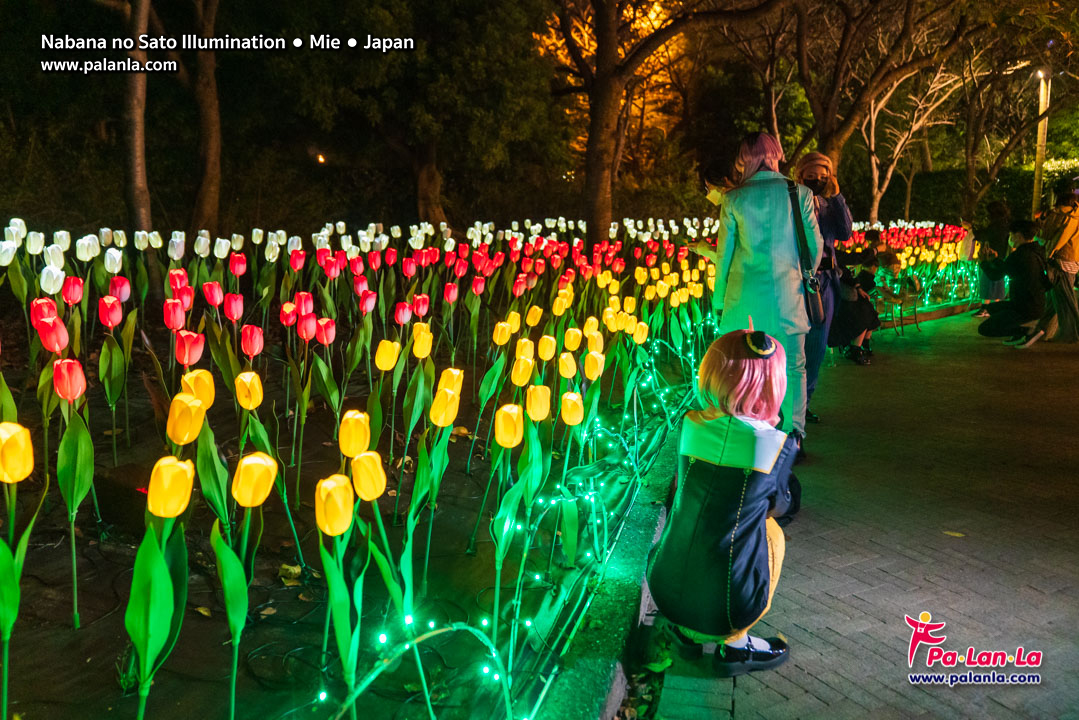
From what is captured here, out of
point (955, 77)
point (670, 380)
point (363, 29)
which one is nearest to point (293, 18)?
point (363, 29)

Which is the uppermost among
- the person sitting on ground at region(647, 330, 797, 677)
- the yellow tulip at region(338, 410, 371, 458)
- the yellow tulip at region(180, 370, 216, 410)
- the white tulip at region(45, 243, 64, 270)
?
the white tulip at region(45, 243, 64, 270)

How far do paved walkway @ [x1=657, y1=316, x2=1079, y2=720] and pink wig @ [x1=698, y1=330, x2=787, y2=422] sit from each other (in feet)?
3.08

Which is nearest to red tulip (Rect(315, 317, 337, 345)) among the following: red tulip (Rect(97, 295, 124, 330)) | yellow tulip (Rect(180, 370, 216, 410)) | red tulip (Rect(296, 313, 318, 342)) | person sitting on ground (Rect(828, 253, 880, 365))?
red tulip (Rect(296, 313, 318, 342))

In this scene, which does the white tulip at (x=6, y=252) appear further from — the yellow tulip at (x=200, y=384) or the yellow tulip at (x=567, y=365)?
the yellow tulip at (x=567, y=365)

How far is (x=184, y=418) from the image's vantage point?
2436 millimetres

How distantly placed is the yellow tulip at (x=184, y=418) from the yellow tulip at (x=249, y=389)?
0.46 m

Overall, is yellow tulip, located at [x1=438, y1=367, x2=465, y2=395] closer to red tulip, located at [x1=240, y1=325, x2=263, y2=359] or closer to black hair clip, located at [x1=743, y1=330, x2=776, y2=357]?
black hair clip, located at [x1=743, y1=330, x2=776, y2=357]

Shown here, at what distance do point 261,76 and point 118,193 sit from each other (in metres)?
2.77

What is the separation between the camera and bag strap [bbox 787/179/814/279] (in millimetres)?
4316

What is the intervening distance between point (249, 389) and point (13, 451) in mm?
1010

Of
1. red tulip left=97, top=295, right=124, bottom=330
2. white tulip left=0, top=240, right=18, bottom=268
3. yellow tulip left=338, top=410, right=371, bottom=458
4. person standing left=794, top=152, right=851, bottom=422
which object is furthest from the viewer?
person standing left=794, top=152, right=851, bottom=422

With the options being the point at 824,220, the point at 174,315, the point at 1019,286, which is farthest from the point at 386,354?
the point at 1019,286

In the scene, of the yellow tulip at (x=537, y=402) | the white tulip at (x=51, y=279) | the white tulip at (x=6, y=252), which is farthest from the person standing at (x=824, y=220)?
the white tulip at (x=6, y=252)

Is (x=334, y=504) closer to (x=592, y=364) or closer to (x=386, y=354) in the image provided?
(x=386, y=354)
